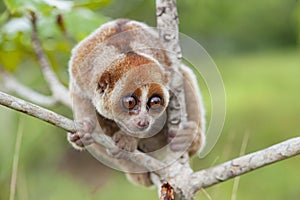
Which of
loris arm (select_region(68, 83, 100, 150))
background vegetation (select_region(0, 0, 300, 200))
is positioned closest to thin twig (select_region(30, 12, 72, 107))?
background vegetation (select_region(0, 0, 300, 200))

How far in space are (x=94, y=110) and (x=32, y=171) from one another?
243 centimetres

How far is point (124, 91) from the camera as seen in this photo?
53.7 inches

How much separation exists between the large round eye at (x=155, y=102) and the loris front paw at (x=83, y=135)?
0.60 feet

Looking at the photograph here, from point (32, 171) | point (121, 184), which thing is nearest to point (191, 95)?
point (32, 171)

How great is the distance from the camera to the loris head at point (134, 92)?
1.34 m

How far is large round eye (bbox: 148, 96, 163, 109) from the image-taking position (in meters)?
1.35

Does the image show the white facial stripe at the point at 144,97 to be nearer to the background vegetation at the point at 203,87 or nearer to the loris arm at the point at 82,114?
the loris arm at the point at 82,114

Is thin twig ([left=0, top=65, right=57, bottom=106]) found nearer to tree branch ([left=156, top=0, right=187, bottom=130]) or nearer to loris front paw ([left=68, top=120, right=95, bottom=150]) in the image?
loris front paw ([left=68, top=120, right=95, bottom=150])

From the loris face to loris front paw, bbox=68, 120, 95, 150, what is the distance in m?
0.09

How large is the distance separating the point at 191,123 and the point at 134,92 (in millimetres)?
401

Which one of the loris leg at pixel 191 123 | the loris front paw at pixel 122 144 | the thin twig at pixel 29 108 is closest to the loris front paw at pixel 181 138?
the loris leg at pixel 191 123

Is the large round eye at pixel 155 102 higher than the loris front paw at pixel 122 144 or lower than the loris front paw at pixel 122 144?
higher

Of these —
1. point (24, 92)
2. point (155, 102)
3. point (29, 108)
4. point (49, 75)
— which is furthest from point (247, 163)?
point (24, 92)

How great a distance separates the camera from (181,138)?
1.63 meters
